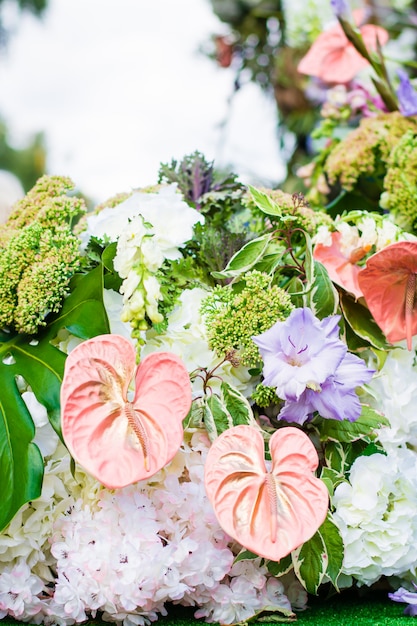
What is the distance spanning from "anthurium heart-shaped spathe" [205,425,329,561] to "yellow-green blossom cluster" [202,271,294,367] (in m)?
0.09

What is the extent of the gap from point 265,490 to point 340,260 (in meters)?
0.30

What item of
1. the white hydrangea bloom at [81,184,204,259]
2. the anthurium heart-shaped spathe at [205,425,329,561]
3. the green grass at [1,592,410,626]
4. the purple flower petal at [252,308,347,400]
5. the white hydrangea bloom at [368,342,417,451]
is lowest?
the green grass at [1,592,410,626]

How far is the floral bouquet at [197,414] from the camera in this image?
58 centimetres

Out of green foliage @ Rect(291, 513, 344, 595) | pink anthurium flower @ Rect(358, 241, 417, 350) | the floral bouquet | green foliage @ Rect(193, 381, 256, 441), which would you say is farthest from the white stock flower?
pink anthurium flower @ Rect(358, 241, 417, 350)

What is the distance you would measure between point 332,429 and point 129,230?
0.27 meters

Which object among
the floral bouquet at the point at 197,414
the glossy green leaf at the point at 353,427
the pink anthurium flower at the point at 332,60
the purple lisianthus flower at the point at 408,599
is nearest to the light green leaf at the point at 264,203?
the floral bouquet at the point at 197,414

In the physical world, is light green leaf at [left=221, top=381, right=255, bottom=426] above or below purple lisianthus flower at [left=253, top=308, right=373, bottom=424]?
below

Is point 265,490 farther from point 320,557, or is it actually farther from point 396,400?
point 396,400

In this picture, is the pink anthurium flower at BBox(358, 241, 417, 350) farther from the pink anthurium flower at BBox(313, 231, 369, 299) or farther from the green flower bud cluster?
the green flower bud cluster

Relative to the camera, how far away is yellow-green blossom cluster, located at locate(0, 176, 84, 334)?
0.68 m

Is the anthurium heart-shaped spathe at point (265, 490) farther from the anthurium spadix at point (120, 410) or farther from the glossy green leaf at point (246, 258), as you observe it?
the glossy green leaf at point (246, 258)

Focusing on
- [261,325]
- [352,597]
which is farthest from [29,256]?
[352,597]

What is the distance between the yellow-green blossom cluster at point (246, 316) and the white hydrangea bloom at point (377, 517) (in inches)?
5.9

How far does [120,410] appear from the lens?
0.58m
